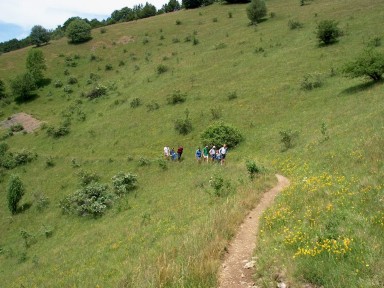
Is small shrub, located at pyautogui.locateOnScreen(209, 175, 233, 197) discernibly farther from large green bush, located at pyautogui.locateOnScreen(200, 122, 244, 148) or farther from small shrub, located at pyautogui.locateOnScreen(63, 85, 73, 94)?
small shrub, located at pyautogui.locateOnScreen(63, 85, 73, 94)

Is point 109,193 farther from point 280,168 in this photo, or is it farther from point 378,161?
point 378,161

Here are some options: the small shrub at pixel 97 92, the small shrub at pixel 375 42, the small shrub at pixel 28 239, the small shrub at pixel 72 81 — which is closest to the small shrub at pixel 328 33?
the small shrub at pixel 375 42

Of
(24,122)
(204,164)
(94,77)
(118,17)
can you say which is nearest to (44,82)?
(94,77)

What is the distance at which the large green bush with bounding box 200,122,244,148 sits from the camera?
34.4 m

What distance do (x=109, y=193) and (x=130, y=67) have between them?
47038 millimetres

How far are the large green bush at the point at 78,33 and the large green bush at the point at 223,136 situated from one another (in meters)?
70.5

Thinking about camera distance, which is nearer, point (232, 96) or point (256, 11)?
point (232, 96)

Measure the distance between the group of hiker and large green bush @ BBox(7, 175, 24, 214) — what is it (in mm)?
16196

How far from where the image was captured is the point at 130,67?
75.1 metres

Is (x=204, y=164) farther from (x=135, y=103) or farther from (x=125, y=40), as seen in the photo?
(x=125, y=40)

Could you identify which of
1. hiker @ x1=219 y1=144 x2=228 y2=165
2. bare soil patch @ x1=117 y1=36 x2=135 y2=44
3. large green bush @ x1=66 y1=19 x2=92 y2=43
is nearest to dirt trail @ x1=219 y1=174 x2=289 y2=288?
hiker @ x1=219 y1=144 x2=228 y2=165

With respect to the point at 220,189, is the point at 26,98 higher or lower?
higher

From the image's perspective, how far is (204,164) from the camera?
3291 centimetres

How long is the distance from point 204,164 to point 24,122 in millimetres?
43455
